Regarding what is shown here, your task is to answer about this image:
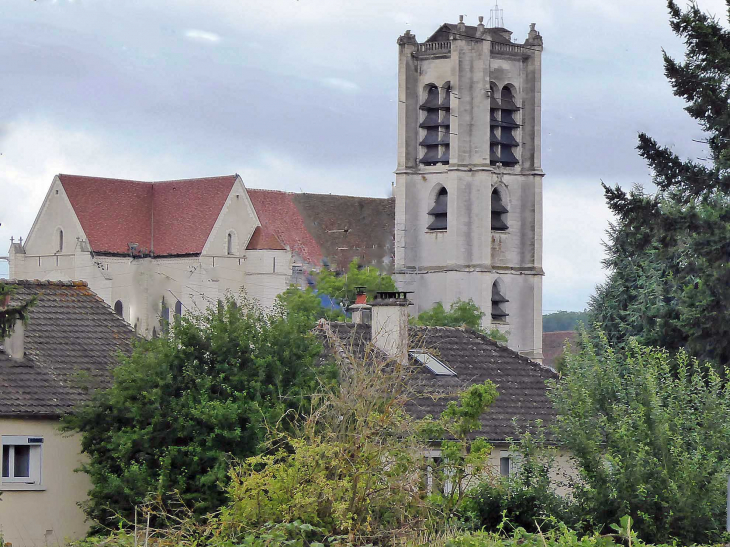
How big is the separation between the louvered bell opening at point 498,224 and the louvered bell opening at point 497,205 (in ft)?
→ 1.01

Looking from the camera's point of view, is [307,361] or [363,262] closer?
[307,361]

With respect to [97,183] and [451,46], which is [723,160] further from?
[97,183]

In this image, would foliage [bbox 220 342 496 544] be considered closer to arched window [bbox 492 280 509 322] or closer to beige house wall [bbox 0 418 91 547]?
beige house wall [bbox 0 418 91 547]

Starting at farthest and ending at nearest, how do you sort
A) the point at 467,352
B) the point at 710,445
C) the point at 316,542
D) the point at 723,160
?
the point at 467,352, the point at 723,160, the point at 710,445, the point at 316,542

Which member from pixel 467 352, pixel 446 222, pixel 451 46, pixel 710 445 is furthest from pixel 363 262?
pixel 710 445

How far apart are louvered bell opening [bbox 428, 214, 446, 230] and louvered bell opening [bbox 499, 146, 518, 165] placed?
5166 millimetres

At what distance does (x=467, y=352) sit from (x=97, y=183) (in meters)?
72.1

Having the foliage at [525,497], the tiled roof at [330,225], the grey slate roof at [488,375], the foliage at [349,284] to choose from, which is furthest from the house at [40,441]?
the tiled roof at [330,225]

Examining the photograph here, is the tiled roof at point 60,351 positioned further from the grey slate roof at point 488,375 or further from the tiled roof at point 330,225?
the tiled roof at point 330,225

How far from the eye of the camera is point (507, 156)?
10344cm

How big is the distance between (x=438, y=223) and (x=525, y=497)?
81.7m

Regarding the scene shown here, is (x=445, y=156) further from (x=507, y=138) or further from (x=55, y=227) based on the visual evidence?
(x=55, y=227)

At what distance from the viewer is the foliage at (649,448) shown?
67.2ft

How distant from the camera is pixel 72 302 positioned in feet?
102
